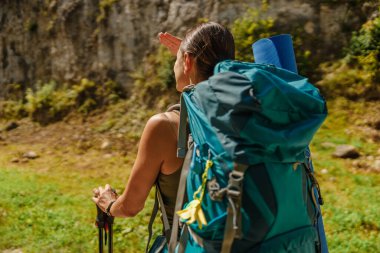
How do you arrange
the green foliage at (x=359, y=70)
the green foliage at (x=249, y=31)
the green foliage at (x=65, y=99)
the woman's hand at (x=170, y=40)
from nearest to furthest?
the woman's hand at (x=170, y=40) → the green foliage at (x=359, y=70) → the green foliage at (x=249, y=31) → the green foliage at (x=65, y=99)

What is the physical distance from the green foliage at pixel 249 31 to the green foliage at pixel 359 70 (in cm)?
164

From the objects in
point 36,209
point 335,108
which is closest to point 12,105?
point 36,209

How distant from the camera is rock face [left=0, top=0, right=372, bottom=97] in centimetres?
1020

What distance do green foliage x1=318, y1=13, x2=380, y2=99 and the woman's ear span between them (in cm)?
775

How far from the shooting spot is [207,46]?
192 cm

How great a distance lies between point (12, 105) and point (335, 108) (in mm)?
9609

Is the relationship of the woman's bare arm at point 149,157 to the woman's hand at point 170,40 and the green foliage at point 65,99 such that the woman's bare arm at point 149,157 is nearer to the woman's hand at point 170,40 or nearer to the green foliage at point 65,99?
the woman's hand at point 170,40

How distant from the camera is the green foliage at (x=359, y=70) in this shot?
353 inches

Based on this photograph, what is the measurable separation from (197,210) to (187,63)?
635mm

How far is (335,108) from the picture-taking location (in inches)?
355

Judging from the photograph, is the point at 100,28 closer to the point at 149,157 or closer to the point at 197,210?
the point at 149,157

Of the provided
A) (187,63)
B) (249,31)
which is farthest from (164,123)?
(249,31)

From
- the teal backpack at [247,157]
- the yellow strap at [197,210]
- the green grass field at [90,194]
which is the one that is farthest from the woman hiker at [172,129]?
the green grass field at [90,194]

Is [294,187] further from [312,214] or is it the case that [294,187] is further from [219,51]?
[219,51]
